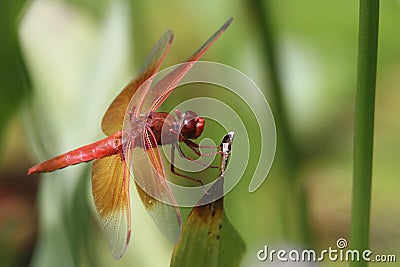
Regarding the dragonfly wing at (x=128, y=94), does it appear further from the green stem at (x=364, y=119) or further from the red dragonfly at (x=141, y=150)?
the green stem at (x=364, y=119)

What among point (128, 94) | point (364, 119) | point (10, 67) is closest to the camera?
point (364, 119)

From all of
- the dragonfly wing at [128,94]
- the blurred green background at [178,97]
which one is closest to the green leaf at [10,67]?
the blurred green background at [178,97]

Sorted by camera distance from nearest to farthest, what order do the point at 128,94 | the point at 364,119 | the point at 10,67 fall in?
the point at 364,119, the point at 128,94, the point at 10,67

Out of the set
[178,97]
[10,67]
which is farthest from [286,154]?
[10,67]

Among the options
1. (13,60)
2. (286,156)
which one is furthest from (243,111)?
(13,60)

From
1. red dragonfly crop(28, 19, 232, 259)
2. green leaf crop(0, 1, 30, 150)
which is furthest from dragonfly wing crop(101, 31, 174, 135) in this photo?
green leaf crop(0, 1, 30, 150)

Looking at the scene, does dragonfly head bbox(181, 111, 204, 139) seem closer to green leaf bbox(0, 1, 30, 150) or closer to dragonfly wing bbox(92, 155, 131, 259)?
dragonfly wing bbox(92, 155, 131, 259)

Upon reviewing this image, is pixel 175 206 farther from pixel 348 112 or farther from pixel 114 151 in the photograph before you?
pixel 348 112

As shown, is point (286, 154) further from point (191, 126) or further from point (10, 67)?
point (10, 67)
